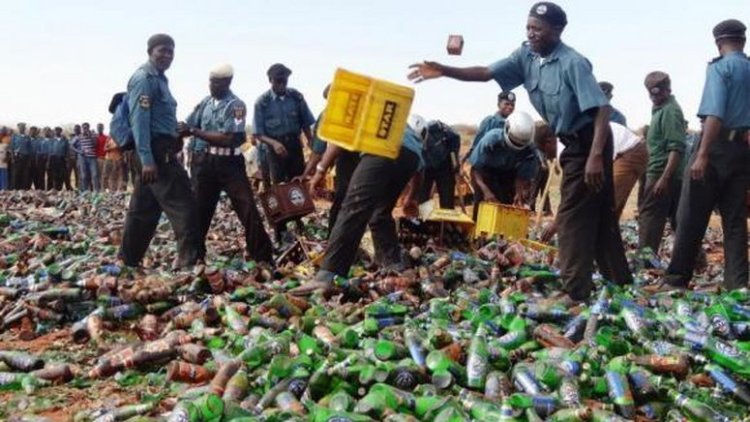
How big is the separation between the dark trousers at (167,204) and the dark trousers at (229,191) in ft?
1.87

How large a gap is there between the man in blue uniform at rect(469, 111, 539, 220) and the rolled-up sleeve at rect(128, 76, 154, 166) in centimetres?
458

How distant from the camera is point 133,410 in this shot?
4.58m

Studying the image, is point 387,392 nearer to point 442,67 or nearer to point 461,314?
point 461,314

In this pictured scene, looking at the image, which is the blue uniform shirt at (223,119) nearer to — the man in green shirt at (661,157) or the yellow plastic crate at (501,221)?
the yellow plastic crate at (501,221)

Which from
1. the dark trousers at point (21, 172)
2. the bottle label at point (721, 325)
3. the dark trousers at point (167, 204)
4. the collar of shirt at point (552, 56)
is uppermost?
the collar of shirt at point (552, 56)

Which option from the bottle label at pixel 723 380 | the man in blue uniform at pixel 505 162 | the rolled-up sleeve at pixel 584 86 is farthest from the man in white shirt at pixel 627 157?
the bottle label at pixel 723 380

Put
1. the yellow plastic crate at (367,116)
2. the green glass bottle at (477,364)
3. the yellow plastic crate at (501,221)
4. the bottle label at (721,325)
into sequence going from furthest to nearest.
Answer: the yellow plastic crate at (501,221), the yellow plastic crate at (367,116), the bottle label at (721,325), the green glass bottle at (477,364)

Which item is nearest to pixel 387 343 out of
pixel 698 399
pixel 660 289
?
pixel 698 399

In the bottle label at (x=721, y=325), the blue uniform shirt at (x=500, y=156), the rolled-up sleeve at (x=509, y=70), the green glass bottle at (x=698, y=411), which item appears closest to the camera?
the green glass bottle at (x=698, y=411)

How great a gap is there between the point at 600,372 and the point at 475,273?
3.48 metres

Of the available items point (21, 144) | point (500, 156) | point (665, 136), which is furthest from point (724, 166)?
point (21, 144)

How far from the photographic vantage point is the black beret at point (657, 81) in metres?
10.1

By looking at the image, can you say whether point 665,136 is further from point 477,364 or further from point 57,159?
point 57,159

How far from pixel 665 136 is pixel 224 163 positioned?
5004 mm
